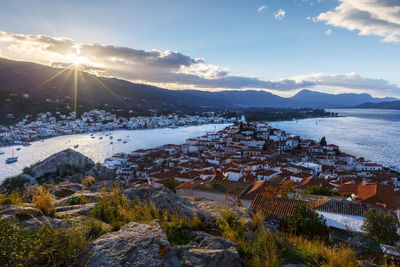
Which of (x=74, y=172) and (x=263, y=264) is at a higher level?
(x=263, y=264)

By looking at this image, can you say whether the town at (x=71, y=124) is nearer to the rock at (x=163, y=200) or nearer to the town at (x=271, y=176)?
the town at (x=271, y=176)

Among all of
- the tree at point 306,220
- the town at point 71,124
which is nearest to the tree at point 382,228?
the tree at point 306,220

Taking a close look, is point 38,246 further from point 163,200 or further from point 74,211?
point 163,200

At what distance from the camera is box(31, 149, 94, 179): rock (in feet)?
56.5

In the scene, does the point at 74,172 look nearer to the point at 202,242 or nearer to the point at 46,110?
the point at 202,242

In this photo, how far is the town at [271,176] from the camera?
9695 millimetres

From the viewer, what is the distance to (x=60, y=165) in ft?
59.1

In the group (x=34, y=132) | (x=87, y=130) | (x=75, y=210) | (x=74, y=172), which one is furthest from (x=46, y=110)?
(x=75, y=210)

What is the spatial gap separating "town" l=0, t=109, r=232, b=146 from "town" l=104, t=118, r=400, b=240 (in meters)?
35.3

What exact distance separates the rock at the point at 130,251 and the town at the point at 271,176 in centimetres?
223

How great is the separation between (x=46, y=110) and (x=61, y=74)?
222ft

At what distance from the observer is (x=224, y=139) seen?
5997cm

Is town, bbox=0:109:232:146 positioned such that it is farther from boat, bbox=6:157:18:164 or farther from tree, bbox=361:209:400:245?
tree, bbox=361:209:400:245

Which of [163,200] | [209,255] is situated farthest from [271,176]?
[209,255]
